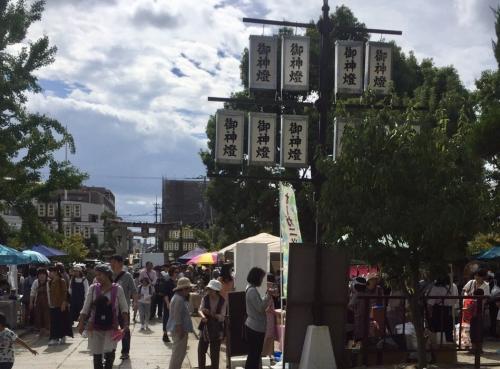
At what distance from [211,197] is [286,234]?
2432cm

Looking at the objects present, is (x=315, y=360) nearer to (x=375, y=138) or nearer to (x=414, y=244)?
(x=414, y=244)

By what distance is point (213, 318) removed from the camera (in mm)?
10414

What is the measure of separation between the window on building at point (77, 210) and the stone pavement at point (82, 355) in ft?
303

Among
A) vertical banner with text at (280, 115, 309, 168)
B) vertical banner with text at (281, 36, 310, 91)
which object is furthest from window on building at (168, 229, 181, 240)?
vertical banner with text at (281, 36, 310, 91)

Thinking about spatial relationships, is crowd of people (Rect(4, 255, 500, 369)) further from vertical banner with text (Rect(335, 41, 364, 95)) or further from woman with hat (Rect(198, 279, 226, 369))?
vertical banner with text (Rect(335, 41, 364, 95))

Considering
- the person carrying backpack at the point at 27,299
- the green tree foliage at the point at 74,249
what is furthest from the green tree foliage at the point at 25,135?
the green tree foliage at the point at 74,249

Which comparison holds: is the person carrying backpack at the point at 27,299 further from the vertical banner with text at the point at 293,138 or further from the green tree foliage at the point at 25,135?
the vertical banner with text at the point at 293,138

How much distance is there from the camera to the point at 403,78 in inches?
1335

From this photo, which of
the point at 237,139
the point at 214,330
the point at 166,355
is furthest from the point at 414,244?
Answer: the point at 166,355

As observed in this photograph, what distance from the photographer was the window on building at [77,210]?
107181mm

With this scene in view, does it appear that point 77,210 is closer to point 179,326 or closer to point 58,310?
point 58,310

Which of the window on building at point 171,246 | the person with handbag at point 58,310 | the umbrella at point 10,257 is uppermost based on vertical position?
the umbrella at point 10,257

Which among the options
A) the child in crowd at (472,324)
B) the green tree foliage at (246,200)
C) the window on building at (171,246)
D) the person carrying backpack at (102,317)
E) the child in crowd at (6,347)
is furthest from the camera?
the window on building at (171,246)

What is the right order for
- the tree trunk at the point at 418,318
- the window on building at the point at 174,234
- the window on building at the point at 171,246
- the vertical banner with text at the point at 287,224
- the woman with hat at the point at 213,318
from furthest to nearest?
the window on building at the point at 174,234, the window on building at the point at 171,246, the vertical banner with text at the point at 287,224, the woman with hat at the point at 213,318, the tree trunk at the point at 418,318
